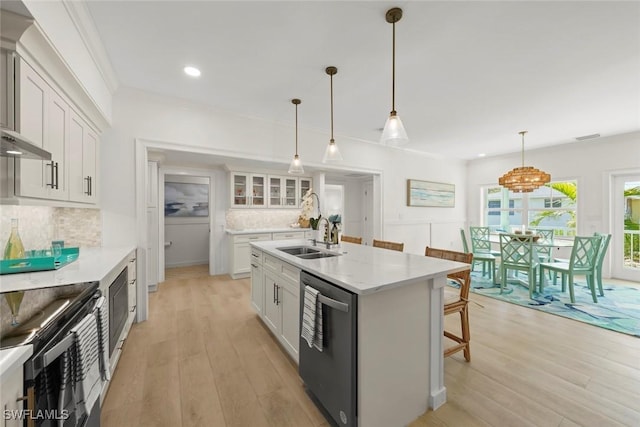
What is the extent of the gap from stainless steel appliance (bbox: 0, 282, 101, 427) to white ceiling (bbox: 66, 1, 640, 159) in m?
2.03

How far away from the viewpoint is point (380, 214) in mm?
5328

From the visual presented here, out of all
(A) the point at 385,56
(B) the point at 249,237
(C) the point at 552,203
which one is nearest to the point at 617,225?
(C) the point at 552,203

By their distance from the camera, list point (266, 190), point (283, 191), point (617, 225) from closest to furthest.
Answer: point (617, 225)
point (266, 190)
point (283, 191)

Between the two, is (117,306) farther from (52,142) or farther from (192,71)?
(192,71)

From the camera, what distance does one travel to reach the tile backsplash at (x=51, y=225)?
5.92 feet

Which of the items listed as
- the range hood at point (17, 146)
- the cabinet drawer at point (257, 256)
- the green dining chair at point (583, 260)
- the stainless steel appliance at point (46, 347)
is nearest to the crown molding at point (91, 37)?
the range hood at point (17, 146)

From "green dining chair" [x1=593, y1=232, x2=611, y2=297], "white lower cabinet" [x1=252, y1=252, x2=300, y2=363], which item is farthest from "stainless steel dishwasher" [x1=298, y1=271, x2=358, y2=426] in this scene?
"green dining chair" [x1=593, y1=232, x2=611, y2=297]

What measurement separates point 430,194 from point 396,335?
17.5 feet

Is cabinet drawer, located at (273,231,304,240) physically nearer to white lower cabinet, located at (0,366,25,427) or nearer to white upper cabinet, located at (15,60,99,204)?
white upper cabinet, located at (15,60,99,204)

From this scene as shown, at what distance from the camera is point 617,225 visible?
4781 millimetres

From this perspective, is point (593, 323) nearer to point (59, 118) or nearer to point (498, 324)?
point (498, 324)

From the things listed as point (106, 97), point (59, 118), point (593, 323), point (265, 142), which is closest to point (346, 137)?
point (265, 142)

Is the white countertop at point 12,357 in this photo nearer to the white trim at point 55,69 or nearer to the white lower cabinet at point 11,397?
the white lower cabinet at point 11,397

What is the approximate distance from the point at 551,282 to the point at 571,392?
11.5 ft
